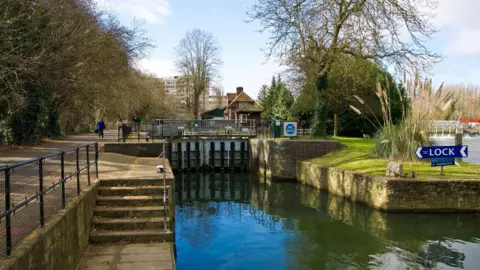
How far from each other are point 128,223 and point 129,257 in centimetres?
135

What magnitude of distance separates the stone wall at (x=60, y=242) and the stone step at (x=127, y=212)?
0.25 metres

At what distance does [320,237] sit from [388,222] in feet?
9.10

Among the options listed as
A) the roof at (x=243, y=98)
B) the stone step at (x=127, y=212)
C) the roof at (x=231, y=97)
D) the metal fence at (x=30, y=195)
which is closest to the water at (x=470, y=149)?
the stone step at (x=127, y=212)

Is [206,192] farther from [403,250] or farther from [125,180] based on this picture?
[403,250]

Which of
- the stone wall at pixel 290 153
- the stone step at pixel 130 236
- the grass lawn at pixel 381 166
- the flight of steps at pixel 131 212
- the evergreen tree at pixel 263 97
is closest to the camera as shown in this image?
the stone step at pixel 130 236

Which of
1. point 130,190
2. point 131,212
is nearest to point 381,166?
point 130,190

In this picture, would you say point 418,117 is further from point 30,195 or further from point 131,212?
point 30,195

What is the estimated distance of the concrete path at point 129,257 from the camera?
6.72 m

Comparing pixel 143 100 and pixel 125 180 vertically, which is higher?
pixel 143 100

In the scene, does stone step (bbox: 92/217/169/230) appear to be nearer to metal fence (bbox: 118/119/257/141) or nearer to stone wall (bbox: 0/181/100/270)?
stone wall (bbox: 0/181/100/270)

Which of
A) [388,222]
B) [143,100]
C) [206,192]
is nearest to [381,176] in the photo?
[388,222]

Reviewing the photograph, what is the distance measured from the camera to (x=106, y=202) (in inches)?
356

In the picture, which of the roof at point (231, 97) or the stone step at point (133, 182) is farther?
the roof at point (231, 97)

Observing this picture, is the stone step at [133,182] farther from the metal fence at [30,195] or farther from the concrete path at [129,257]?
the concrete path at [129,257]
